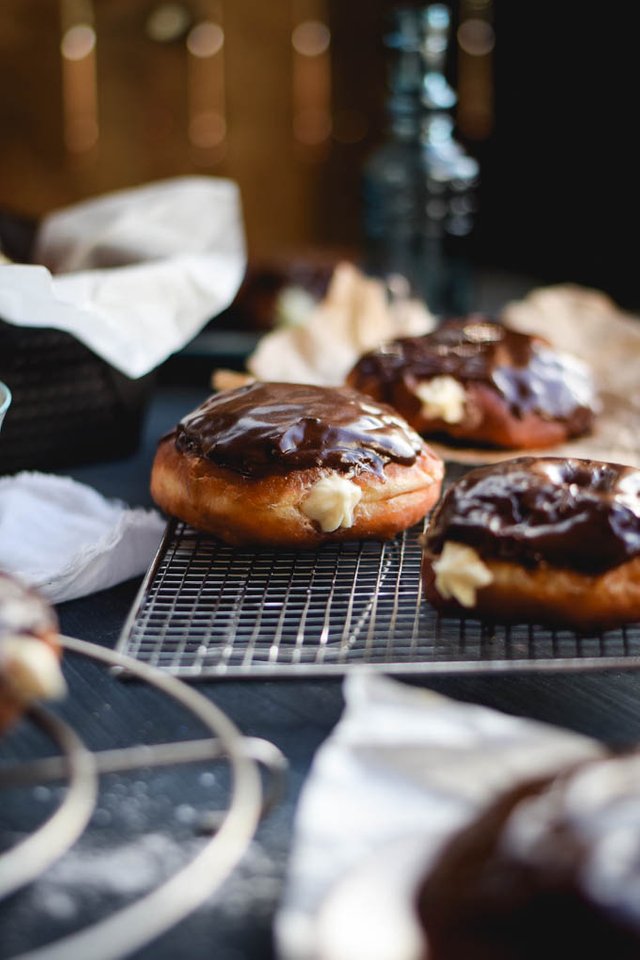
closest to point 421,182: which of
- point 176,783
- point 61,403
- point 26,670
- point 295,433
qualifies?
point 61,403

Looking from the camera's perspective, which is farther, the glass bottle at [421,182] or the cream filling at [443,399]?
the glass bottle at [421,182]

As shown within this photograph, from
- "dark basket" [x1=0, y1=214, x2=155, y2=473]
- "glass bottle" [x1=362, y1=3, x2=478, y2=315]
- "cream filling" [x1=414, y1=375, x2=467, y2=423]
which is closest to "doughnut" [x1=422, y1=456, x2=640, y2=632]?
"cream filling" [x1=414, y1=375, x2=467, y2=423]

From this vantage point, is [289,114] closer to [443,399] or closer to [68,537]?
[443,399]

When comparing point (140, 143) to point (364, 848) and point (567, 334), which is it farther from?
point (364, 848)

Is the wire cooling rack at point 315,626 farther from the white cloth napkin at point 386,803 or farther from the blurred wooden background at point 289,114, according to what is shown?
the blurred wooden background at point 289,114

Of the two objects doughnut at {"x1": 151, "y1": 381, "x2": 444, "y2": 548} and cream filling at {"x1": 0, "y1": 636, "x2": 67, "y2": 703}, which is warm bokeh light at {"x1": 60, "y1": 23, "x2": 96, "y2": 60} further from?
cream filling at {"x1": 0, "y1": 636, "x2": 67, "y2": 703}

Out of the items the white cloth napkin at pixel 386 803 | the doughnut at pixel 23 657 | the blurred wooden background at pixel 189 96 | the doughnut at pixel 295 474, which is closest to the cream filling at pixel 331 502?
the doughnut at pixel 295 474

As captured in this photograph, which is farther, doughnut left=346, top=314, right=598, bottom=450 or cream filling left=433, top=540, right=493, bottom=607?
doughnut left=346, top=314, right=598, bottom=450
